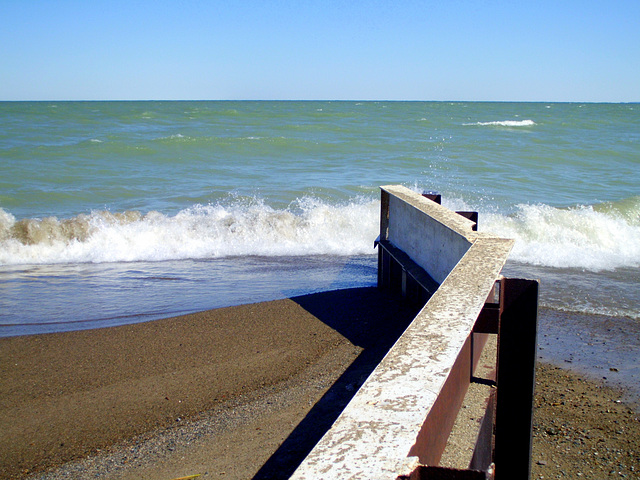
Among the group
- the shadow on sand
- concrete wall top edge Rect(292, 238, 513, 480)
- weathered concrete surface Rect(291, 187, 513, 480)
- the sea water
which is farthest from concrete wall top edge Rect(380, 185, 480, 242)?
the sea water

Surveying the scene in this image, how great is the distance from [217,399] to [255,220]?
23.1 ft

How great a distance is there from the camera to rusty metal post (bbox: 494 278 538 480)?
2215 mm

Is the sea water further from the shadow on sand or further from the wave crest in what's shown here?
the shadow on sand

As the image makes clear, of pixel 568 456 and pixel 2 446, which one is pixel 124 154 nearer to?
pixel 2 446

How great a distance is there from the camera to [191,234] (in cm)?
1012

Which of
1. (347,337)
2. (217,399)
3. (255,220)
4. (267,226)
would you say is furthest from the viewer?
(255,220)

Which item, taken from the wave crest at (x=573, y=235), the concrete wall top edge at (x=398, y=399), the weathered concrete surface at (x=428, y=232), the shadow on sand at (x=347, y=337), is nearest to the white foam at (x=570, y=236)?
the wave crest at (x=573, y=235)

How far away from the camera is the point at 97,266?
855 cm

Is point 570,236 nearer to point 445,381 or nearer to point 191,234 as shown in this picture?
point 191,234

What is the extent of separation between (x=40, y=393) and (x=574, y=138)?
107 ft

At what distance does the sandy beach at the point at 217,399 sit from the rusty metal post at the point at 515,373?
3.87 ft

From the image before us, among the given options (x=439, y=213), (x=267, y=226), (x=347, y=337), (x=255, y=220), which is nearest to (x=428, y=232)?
(x=439, y=213)

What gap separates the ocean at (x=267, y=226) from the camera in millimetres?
6438

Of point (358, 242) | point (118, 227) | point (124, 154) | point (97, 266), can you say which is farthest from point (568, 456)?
point (124, 154)
